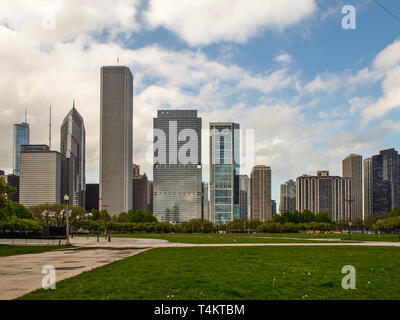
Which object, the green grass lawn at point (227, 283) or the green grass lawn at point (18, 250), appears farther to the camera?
the green grass lawn at point (18, 250)

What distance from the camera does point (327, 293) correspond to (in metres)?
12.6

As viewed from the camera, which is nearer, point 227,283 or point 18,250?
point 227,283

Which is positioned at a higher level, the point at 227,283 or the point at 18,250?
the point at 227,283

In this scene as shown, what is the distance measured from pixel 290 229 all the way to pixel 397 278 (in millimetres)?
111556

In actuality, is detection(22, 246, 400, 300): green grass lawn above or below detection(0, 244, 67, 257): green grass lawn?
above

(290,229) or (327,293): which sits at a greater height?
(327,293)

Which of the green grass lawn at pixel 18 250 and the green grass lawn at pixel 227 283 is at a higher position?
the green grass lawn at pixel 227 283

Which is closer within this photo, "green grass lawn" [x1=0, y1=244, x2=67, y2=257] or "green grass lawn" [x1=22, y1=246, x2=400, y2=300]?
"green grass lawn" [x1=22, y1=246, x2=400, y2=300]
